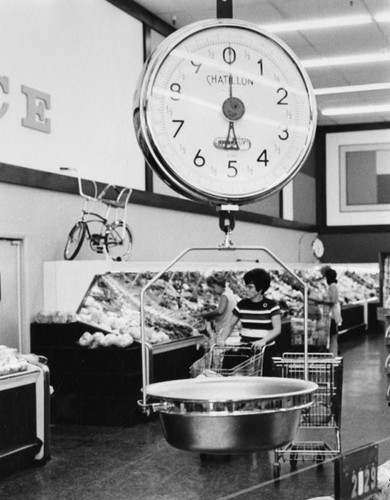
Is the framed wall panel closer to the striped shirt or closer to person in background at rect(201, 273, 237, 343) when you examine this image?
person in background at rect(201, 273, 237, 343)

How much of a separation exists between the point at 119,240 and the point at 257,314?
9.99 feet

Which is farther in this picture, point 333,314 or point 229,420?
point 333,314

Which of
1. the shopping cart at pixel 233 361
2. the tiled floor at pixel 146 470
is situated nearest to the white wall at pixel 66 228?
the shopping cart at pixel 233 361

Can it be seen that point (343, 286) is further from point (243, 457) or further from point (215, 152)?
point (215, 152)

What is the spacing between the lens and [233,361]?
21.8 ft

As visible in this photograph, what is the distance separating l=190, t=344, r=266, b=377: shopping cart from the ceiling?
14.3ft

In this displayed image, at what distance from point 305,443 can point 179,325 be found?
3.08m

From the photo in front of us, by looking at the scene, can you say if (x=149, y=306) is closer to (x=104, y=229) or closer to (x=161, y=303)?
(x=161, y=303)

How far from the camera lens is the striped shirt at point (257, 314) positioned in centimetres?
637

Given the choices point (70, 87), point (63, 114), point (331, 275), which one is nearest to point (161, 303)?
point (63, 114)

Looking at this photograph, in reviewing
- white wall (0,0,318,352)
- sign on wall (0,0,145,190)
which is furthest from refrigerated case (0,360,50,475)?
sign on wall (0,0,145,190)

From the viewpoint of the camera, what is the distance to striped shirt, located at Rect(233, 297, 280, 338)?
20.9ft

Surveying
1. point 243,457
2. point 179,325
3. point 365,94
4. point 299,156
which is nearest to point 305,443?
point 243,457

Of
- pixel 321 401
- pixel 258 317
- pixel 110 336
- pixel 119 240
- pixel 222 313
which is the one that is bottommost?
pixel 321 401
